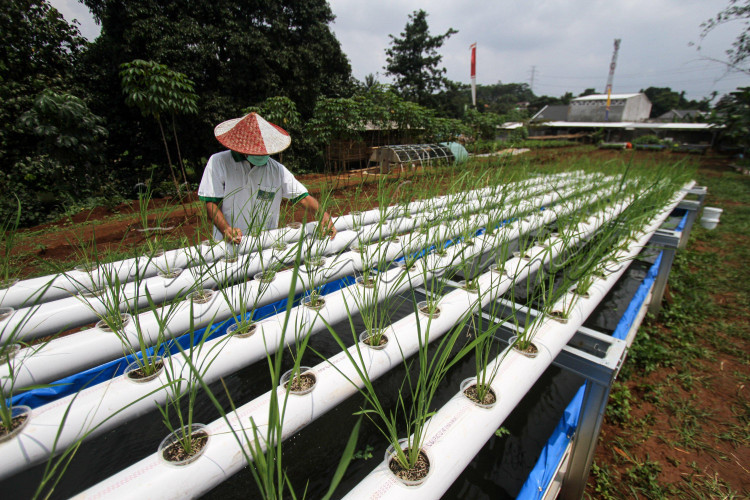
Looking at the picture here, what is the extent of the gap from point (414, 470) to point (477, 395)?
299mm

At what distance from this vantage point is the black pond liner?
49.0 inches

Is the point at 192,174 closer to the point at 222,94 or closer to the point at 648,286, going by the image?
the point at 222,94

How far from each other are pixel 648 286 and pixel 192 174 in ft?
45.7

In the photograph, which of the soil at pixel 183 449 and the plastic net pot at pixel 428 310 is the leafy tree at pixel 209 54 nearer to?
the plastic net pot at pixel 428 310

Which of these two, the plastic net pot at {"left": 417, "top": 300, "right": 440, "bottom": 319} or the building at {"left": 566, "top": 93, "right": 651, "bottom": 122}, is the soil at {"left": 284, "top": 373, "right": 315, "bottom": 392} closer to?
the plastic net pot at {"left": 417, "top": 300, "right": 440, "bottom": 319}

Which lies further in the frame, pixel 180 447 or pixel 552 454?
pixel 552 454

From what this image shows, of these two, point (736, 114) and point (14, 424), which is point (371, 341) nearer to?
point (14, 424)

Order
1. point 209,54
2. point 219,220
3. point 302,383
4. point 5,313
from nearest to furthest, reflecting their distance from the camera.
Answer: point 302,383 → point 5,313 → point 219,220 → point 209,54

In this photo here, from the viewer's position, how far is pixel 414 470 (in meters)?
0.71

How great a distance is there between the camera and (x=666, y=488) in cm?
153

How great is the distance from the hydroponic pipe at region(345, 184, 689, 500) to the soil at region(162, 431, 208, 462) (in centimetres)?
36

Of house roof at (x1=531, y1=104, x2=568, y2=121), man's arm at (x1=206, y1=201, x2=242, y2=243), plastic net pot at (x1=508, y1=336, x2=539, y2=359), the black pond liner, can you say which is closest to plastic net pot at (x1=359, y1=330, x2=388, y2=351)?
the black pond liner

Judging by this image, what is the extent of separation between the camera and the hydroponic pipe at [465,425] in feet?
2.15

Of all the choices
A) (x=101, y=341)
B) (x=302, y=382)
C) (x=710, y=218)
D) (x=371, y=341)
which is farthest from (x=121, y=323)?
(x=710, y=218)
